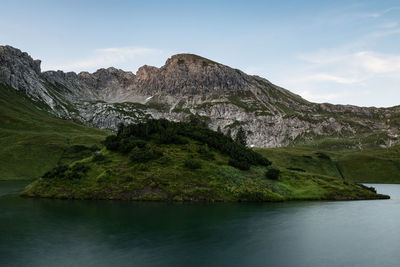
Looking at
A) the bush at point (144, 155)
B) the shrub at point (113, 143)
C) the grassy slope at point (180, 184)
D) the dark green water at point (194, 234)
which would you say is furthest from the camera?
the shrub at point (113, 143)

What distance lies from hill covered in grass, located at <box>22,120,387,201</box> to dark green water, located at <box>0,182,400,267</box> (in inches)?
260

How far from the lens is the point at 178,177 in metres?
92.9

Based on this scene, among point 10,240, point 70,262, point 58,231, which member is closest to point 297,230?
point 70,262

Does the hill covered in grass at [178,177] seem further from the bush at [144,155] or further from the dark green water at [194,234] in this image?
the dark green water at [194,234]

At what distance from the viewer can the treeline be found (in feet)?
358

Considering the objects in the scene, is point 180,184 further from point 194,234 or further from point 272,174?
point 194,234

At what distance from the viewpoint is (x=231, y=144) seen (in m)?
119

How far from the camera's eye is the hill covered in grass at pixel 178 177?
88.6 meters

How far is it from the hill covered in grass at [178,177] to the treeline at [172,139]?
0.35m

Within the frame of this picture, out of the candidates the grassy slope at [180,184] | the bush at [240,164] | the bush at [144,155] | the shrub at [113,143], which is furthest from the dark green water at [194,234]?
the shrub at [113,143]

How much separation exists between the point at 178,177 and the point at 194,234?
40.6 m

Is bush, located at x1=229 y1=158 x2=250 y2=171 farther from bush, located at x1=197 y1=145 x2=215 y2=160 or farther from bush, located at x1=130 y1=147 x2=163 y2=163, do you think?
bush, located at x1=130 y1=147 x2=163 y2=163

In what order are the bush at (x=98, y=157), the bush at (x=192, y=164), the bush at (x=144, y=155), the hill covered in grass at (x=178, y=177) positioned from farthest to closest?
the bush at (x=98, y=157)
the bush at (x=144, y=155)
the bush at (x=192, y=164)
the hill covered in grass at (x=178, y=177)

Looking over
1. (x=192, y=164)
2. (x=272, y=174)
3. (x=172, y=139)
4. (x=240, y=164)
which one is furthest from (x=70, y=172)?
(x=272, y=174)
